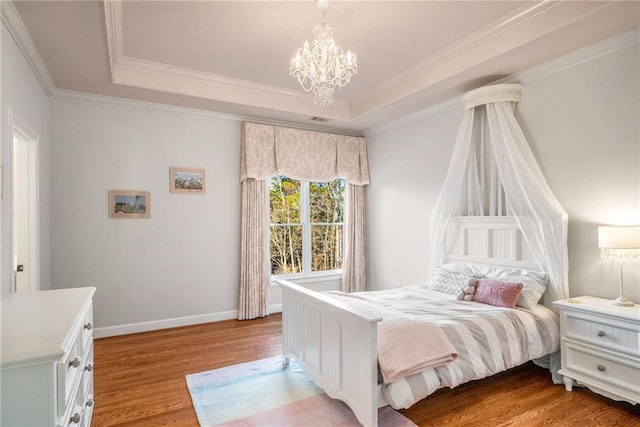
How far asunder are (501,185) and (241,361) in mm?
3107

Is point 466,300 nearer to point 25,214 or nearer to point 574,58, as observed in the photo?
point 574,58

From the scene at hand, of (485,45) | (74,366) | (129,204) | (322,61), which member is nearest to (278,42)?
(322,61)

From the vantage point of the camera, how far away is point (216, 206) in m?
4.68

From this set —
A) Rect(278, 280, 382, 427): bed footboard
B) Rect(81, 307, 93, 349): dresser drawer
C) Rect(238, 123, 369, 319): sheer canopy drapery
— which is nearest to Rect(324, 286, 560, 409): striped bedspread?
Rect(278, 280, 382, 427): bed footboard

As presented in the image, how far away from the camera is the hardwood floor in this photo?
2.36 meters

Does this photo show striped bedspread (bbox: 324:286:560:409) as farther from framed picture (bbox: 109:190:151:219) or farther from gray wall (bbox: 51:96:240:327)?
framed picture (bbox: 109:190:151:219)

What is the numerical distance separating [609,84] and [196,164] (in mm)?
4346

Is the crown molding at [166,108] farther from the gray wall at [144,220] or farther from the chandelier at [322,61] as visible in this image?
the chandelier at [322,61]

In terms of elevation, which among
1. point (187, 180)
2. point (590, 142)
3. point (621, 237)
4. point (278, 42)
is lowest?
point (621, 237)

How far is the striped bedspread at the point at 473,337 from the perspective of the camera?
219cm

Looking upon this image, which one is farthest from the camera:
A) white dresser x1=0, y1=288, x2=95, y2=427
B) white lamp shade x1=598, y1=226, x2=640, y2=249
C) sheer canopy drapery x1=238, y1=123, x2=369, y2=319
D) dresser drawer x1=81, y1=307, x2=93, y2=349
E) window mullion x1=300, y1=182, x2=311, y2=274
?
window mullion x1=300, y1=182, x2=311, y2=274

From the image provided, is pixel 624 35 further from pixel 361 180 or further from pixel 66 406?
pixel 66 406

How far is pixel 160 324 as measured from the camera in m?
4.30

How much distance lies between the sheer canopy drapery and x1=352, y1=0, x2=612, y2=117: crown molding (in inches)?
49.1
